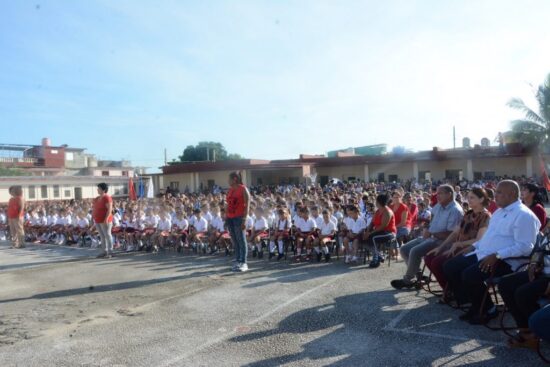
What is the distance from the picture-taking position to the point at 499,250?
445cm

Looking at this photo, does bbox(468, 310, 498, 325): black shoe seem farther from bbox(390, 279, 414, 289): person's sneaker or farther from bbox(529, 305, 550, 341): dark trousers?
bbox(390, 279, 414, 289): person's sneaker

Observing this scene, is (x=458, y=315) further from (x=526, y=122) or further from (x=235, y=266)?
(x=526, y=122)

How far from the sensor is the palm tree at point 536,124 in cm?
2677

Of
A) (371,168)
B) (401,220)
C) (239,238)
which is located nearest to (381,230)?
(401,220)

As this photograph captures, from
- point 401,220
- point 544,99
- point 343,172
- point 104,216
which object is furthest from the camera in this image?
point 343,172

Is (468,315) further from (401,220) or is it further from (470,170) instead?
(470,170)

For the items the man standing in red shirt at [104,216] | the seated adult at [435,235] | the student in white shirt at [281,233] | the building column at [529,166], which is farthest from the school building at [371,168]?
the seated adult at [435,235]

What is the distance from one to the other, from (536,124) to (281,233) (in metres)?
24.5

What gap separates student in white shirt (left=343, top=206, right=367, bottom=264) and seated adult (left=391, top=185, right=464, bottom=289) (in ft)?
6.69

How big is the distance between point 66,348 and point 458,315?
4175mm

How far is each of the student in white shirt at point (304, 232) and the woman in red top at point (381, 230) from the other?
141 cm

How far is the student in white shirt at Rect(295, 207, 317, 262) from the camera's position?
355 inches

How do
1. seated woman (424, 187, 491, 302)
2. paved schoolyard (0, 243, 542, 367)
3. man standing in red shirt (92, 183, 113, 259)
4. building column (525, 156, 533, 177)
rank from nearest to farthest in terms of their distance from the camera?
paved schoolyard (0, 243, 542, 367), seated woman (424, 187, 491, 302), man standing in red shirt (92, 183, 113, 259), building column (525, 156, 533, 177)

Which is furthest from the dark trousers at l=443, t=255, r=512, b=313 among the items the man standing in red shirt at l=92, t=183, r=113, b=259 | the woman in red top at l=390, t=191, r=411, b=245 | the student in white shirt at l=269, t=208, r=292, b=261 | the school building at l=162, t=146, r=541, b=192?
the school building at l=162, t=146, r=541, b=192
